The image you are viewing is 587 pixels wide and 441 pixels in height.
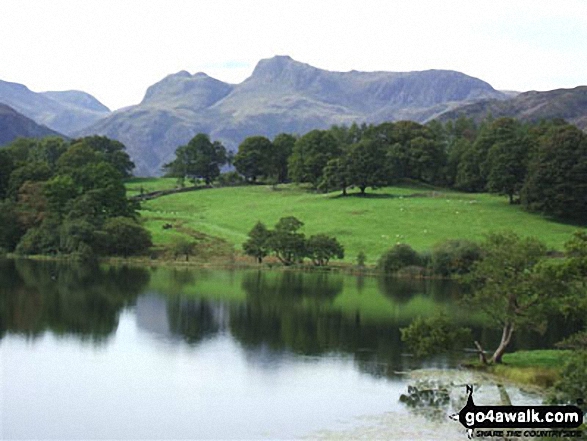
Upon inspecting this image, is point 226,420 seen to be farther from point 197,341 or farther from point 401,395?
Result: point 197,341

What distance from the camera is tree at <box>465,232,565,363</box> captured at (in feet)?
131

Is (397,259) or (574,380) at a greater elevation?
(397,259)

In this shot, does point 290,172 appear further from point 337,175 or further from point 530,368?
point 530,368

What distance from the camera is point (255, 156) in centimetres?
15362

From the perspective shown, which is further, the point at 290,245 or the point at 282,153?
the point at 282,153

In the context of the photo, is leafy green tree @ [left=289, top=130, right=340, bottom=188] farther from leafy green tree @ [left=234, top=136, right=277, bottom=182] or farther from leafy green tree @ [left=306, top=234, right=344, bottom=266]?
leafy green tree @ [left=306, top=234, right=344, bottom=266]

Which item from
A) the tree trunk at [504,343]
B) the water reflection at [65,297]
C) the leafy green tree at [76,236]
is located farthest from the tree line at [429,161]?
the tree trunk at [504,343]

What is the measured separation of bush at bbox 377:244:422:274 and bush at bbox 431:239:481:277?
2.29 m

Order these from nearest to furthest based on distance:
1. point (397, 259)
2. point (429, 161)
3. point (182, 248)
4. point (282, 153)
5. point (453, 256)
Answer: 1. point (453, 256)
2. point (397, 259)
3. point (182, 248)
4. point (429, 161)
5. point (282, 153)

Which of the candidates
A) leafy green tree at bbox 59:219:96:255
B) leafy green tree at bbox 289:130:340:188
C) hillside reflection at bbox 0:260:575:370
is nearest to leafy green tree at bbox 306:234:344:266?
hillside reflection at bbox 0:260:575:370

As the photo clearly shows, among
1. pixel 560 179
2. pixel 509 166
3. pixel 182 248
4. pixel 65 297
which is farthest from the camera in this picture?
pixel 509 166

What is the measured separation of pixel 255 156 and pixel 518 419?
12623 centimetres

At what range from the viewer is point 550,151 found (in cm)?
11000

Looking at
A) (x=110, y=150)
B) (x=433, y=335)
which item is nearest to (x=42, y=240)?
(x=110, y=150)
